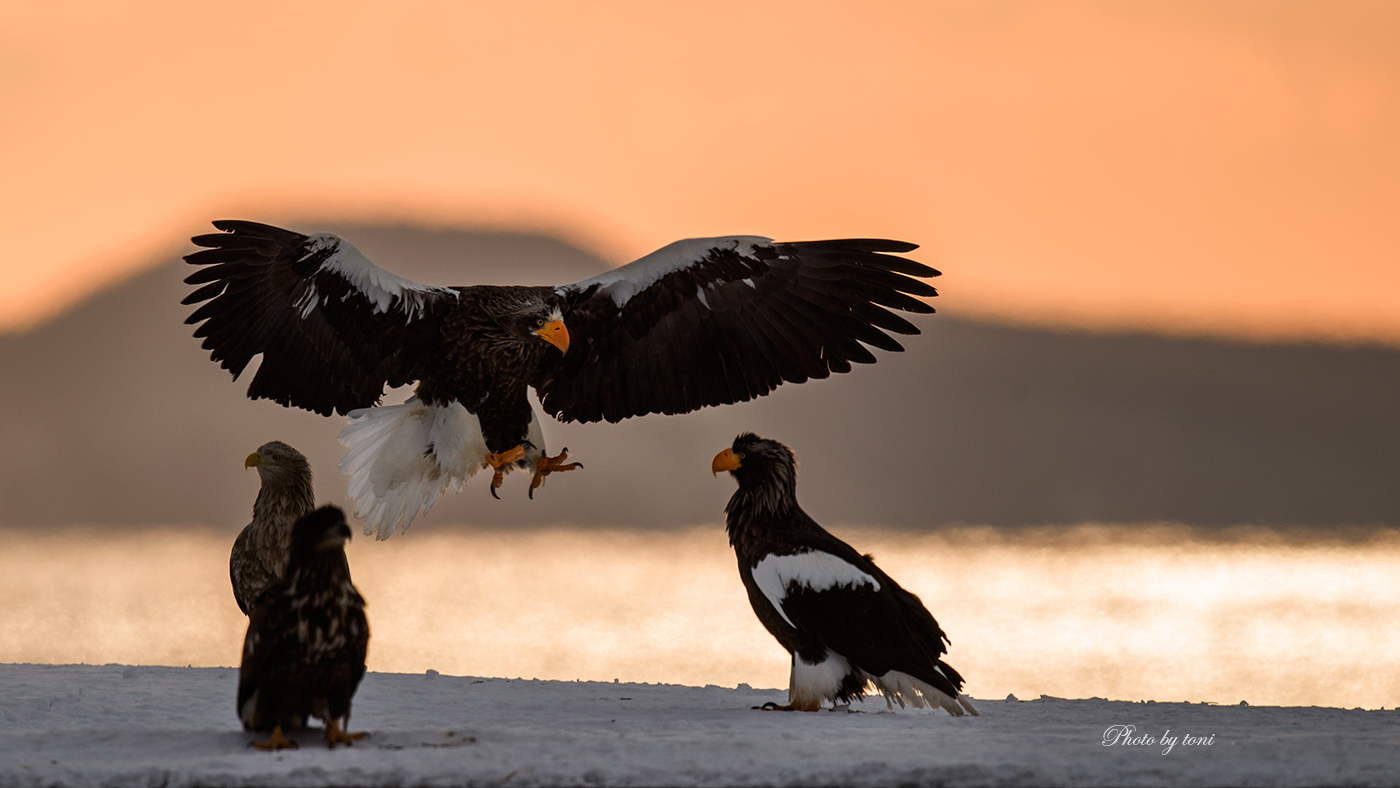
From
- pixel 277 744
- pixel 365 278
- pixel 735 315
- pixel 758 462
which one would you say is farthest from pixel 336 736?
pixel 735 315

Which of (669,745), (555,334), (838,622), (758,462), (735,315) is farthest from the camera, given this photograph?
(735,315)

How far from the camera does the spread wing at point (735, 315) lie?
7113 millimetres

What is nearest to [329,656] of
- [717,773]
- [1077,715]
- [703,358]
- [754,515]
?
[717,773]

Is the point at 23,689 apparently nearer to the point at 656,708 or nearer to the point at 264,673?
the point at 264,673

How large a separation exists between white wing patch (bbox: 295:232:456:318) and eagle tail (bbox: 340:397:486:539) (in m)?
0.63

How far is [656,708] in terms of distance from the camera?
5.54 metres

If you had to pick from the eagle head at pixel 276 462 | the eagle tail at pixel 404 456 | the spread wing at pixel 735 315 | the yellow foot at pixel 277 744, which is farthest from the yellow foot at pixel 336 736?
the spread wing at pixel 735 315

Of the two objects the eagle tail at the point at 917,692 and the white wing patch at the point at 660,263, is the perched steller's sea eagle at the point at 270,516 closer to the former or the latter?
the white wing patch at the point at 660,263

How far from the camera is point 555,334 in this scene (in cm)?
688

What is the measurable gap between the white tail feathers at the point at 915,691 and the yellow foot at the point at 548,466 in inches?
104

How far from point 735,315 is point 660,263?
0.54 meters

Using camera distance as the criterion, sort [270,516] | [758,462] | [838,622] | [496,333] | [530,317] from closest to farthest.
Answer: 1. [838,622]
2. [758,462]
3. [270,516]
4. [530,317]
5. [496,333]

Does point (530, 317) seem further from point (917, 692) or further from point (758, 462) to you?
point (917, 692)

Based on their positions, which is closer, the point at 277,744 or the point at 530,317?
the point at 277,744
